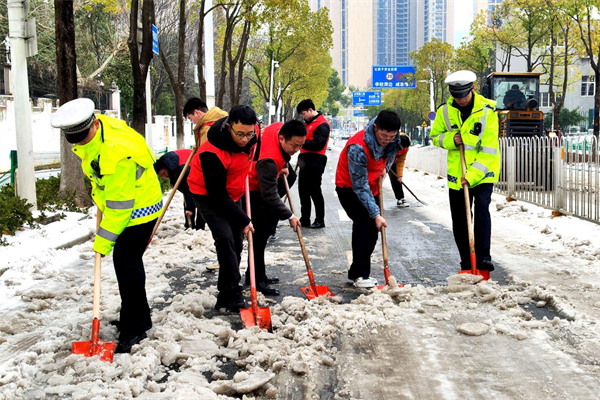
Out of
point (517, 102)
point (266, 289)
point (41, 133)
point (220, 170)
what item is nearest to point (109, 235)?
point (220, 170)

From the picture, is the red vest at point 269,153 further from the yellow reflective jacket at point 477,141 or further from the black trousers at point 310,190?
the black trousers at point 310,190

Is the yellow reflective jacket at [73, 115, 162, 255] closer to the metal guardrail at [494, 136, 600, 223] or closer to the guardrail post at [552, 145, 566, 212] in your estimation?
the metal guardrail at [494, 136, 600, 223]

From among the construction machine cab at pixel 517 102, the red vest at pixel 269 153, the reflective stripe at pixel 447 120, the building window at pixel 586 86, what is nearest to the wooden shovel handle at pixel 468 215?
the reflective stripe at pixel 447 120

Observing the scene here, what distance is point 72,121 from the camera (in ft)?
13.5

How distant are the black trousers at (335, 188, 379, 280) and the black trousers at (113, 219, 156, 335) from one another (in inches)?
87.7

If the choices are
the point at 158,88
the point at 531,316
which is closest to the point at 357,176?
the point at 531,316

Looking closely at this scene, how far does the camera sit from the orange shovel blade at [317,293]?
19.0ft

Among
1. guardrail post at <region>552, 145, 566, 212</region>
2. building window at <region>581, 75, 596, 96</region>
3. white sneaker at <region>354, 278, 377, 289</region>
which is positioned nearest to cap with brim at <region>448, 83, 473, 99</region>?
white sneaker at <region>354, 278, 377, 289</region>

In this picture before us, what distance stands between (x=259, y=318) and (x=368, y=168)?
6.46 ft

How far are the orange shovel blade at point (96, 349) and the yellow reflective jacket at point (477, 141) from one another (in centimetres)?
356

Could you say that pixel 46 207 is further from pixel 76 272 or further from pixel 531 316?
pixel 531 316

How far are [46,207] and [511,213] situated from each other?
767 centimetres

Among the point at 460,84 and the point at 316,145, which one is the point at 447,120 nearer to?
the point at 460,84

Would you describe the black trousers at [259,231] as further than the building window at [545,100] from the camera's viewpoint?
Result: No
